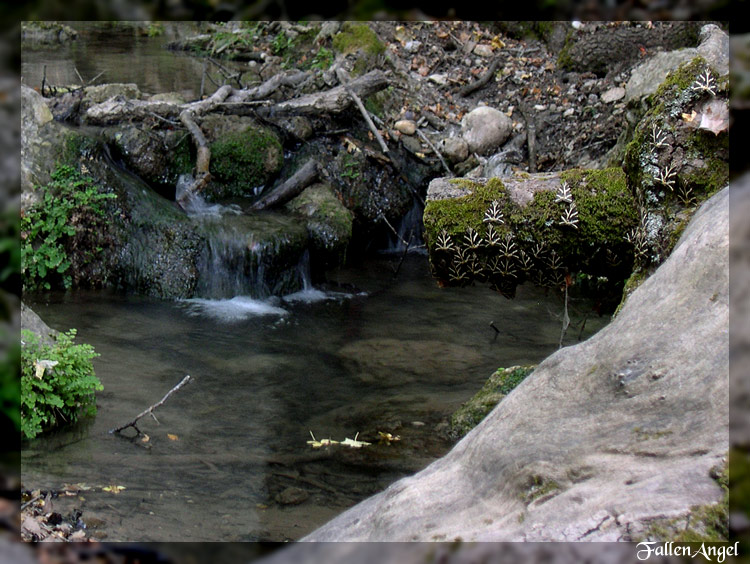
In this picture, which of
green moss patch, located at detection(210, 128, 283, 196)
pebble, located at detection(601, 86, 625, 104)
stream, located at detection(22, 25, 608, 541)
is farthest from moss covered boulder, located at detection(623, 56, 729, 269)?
green moss patch, located at detection(210, 128, 283, 196)

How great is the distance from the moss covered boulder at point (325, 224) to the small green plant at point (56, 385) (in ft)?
15.4

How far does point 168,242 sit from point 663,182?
21.7ft

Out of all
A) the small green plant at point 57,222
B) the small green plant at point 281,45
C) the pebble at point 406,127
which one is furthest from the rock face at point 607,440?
the small green plant at point 281,45

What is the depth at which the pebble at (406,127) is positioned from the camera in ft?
36.0

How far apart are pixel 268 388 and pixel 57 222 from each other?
396cm

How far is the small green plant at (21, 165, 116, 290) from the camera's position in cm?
815

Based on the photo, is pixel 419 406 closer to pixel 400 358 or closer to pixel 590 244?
pixel 400 358

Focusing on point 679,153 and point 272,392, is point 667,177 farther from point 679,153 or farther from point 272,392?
point 272,392

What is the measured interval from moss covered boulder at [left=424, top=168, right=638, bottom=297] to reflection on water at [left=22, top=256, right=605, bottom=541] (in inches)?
60.4

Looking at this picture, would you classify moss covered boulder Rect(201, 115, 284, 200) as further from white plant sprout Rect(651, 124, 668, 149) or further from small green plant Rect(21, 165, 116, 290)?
white plant sprout Rect(651, 124, 668, 149)

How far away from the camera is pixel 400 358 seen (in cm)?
707

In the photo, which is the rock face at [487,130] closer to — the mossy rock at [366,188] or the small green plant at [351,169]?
the mossy rock at [366,188]

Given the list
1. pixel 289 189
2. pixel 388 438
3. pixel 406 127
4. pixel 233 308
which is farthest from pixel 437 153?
pixel 388 438

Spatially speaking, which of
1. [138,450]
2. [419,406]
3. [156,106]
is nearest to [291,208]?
[156,106]
